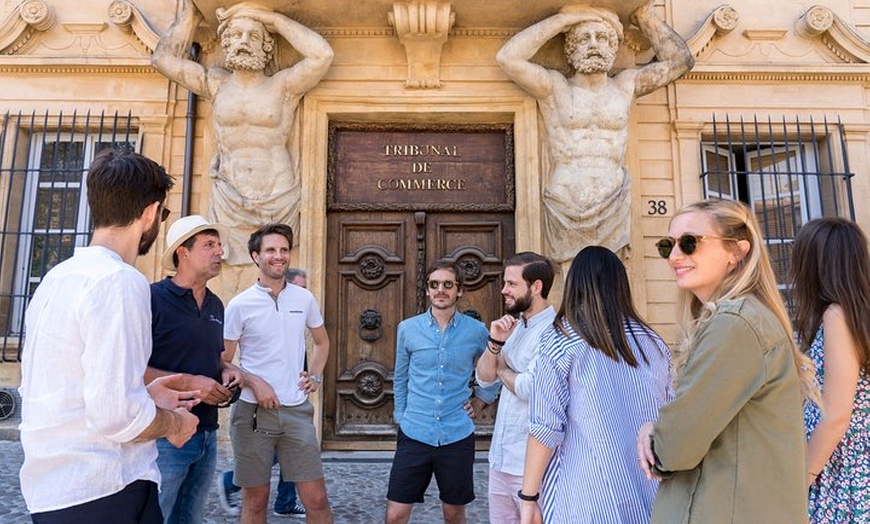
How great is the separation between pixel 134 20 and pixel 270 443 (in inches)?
225

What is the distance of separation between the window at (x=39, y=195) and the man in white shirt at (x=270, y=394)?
4220 millimetres

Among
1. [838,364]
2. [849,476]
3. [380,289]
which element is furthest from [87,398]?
[380,289]

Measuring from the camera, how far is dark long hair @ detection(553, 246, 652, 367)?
2.04 m

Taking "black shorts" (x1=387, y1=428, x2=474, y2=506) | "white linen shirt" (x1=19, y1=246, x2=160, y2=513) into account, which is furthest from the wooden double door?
"white linen shirt" (x1=19, y1=246, x2=160, y2=513)

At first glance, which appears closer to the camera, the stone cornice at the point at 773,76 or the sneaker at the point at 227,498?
the sneaker at the point at 227,498

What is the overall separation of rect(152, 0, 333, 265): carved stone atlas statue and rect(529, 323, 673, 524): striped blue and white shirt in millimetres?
4495

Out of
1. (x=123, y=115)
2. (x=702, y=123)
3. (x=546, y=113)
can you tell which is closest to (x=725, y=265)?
(x=546, y=113)

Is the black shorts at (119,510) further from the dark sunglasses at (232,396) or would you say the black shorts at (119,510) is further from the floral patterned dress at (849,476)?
the floral patterned dress at (849,476)

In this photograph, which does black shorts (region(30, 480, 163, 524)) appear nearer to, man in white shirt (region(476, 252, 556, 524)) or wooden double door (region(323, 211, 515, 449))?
man in white shirt (region(476, 252, 556, 524))

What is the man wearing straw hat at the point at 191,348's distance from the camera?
8.73 feet

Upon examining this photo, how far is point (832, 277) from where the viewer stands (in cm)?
222

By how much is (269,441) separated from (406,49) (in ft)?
15.1

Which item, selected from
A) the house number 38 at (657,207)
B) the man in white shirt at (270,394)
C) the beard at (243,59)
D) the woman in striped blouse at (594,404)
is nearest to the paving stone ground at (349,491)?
the man in white shirt at (270,394)

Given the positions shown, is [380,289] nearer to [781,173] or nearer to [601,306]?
[601,306]
